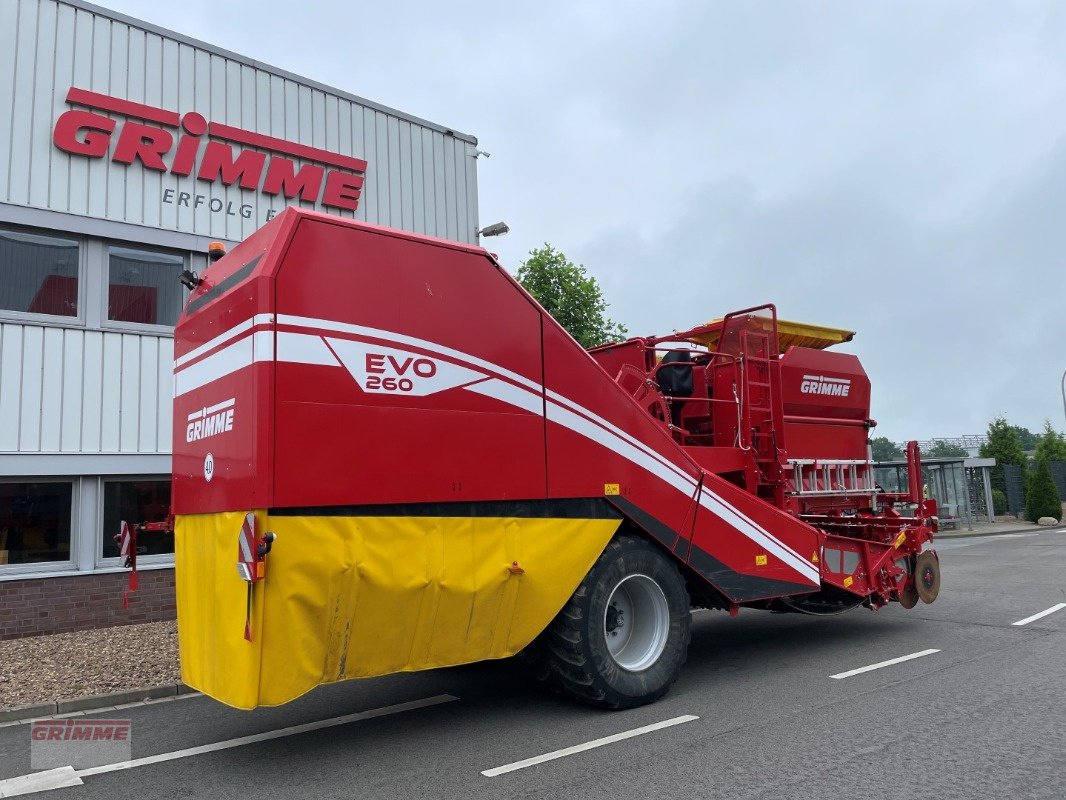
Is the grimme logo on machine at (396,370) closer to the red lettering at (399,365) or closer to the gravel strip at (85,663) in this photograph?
the red lettering at (399,365)

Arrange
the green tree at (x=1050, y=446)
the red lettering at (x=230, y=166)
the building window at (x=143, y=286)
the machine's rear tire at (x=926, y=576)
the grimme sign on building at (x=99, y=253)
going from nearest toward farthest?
1. the machine's rear tire at (x=926, y=576)
2. the grimme sign on building at (x=99, y=253)
3. the building window at (x=143, y=286)
4. the red lettering at (x=230, y=166)
5. the green tree at (x=1050, y=446)

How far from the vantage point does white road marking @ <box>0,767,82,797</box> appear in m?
4.68

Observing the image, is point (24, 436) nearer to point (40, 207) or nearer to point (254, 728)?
point (40, 207)

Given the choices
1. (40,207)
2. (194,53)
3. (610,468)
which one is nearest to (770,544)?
(610,468)

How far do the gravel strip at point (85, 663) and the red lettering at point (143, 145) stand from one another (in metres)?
5.92

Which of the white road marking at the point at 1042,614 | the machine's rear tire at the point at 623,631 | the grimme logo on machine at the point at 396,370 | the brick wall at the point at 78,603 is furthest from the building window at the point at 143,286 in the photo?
the white road marking at the point at 1042,614

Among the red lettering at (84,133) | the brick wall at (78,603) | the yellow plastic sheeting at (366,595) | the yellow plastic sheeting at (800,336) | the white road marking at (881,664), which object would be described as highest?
the red lettering at (84,133)

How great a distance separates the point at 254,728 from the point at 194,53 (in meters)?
9.35

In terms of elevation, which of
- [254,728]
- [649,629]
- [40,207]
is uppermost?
[40,207]

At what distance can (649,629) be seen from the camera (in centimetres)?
616

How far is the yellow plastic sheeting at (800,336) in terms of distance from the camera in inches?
327

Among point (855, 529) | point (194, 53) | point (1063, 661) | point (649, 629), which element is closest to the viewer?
point (649, 629)

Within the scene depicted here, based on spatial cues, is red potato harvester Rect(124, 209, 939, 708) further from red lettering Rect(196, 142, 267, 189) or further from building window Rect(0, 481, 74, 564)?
red lettering Rect(196, 142, 267, 189)

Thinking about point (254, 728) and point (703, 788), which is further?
point (254, 728)
